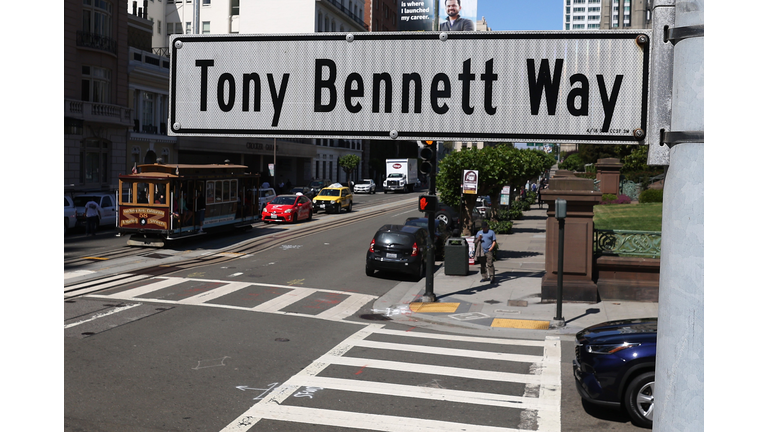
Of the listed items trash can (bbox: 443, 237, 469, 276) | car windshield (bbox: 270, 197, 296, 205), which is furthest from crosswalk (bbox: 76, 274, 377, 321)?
car windshield (bbox: 270, 197, 296, 205)

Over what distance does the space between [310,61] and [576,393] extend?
8346mm

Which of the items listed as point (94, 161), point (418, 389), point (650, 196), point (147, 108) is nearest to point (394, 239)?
point (418, 389)

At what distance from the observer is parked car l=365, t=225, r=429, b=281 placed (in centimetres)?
2217

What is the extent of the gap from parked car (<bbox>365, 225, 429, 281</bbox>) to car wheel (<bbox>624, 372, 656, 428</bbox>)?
1334 centimetres

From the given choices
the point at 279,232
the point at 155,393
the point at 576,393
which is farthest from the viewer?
the point at 279,232

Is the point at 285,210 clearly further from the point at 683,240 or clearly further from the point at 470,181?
the point at 683,240

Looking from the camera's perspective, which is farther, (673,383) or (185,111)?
(185,111)

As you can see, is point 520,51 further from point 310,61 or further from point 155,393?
point 155,393

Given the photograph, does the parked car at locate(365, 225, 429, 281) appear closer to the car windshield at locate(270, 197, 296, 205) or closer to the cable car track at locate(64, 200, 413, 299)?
the cable car track at locate(64, 200, 413, 299)

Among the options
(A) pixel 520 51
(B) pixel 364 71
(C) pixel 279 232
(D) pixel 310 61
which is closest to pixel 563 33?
(A) pixel 520 51

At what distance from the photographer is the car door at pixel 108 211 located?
3259 centimetres

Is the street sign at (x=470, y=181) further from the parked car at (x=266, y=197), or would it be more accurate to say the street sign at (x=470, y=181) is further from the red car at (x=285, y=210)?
the parked car at (x=266, y=197)

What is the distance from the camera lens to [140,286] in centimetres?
1897
